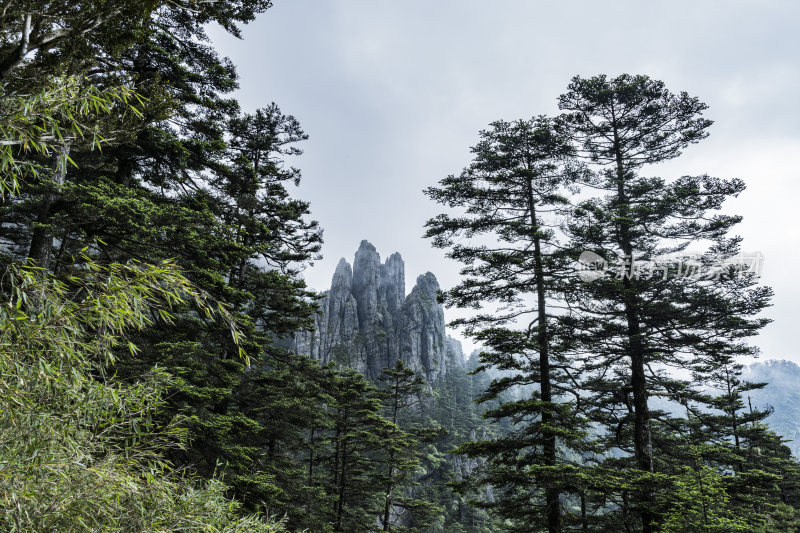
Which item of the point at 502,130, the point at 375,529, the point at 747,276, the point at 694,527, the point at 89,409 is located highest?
the point at 502,130

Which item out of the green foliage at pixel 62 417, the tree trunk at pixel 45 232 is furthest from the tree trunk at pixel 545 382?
the tree trunk at pixel 45 232

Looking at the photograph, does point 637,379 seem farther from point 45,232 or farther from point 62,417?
point 45,232

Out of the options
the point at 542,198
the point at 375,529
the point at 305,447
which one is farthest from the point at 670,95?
the point at 375,529

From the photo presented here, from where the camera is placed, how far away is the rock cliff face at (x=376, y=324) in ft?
190

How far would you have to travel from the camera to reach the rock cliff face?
57.8m

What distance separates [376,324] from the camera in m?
61.8

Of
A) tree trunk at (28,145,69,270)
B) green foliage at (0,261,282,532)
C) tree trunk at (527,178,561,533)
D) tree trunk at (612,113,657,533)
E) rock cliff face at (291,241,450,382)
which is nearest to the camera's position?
green foliage at (0,261,282,532)

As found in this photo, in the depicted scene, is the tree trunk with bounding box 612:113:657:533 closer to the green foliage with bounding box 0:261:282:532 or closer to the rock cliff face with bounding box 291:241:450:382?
the green foliage with bounding box 0:261:282:532

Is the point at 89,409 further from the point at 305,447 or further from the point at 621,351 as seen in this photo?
the point at 305,447

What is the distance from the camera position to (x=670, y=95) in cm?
1033

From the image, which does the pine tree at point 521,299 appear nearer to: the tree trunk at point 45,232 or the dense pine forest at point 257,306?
the dense pine forest at point 257,306

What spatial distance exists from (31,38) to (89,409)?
9.28 ft

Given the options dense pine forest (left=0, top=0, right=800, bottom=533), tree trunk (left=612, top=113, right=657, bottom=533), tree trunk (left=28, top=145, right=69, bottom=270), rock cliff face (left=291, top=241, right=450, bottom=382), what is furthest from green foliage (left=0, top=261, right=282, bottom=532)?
rock cliff face (left=291, top=241, right=450, bottom=382)

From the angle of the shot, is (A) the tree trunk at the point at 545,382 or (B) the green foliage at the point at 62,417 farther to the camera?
(A) the tree trunk at the point at 545,382
